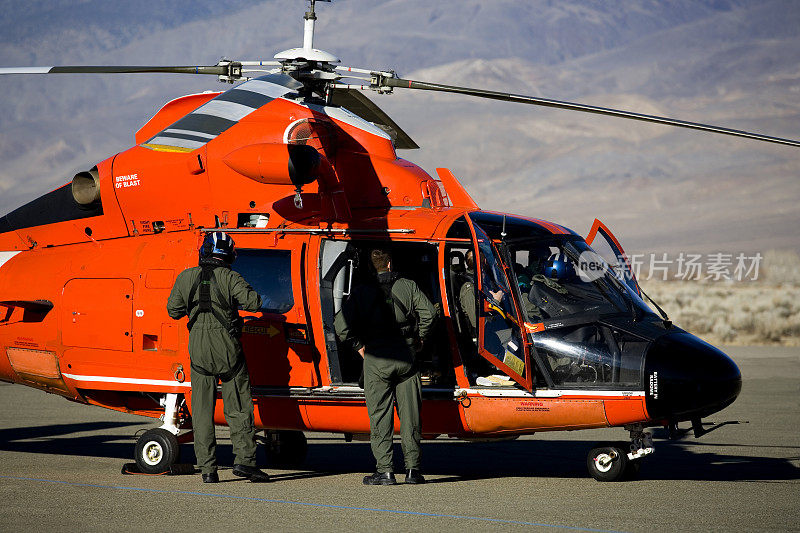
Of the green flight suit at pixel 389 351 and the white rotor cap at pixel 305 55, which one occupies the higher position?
the white rotor cap at pixel 305 55

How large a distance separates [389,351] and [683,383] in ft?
8.41

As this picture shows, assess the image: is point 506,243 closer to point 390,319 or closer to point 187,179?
point 390,319

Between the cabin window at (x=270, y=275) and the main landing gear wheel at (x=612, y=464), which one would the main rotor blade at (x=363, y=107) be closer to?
the cabin window at (x=270, y=275)

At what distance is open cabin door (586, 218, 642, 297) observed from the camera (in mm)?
9469

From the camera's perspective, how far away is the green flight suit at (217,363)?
895 centimetres

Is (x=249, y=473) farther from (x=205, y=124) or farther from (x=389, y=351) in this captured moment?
(x=205, y=124)

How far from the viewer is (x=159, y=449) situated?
9.62 m

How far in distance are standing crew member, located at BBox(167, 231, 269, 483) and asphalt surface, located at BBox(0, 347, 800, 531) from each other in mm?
331

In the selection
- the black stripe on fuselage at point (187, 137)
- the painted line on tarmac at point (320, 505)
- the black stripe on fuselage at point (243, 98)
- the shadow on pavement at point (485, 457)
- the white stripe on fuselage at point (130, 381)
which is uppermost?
the black stripe on fuselage at point (243, 98)

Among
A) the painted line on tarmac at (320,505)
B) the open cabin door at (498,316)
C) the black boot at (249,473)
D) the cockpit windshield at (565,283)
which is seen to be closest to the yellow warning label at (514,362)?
the open cabin door at (498,316)

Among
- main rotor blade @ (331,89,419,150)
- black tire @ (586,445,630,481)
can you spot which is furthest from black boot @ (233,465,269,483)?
main rotor blade @ (331,89,419,150)

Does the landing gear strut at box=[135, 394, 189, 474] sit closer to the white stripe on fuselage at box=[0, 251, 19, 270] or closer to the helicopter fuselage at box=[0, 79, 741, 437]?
the helicopter fuselage at box=[0, 79, 741, 437]

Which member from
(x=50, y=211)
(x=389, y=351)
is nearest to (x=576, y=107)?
(x=389, y=351)

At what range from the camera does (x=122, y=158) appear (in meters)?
10.4
